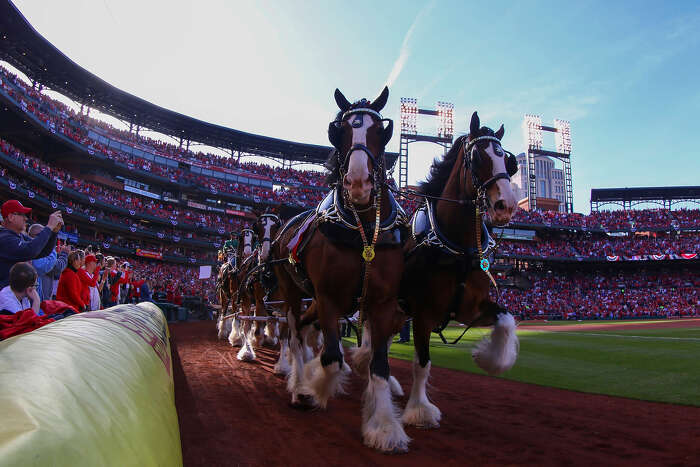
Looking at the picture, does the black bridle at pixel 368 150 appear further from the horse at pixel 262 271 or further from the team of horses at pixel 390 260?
the horse at pixel 262 271

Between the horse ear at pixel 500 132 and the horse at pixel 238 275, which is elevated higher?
the horse ear at pixel 500 132

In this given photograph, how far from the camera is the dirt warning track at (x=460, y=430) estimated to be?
2912 mm

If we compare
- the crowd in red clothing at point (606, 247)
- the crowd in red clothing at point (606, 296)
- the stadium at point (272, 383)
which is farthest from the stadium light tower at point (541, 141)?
the stadium at point (272, 383)

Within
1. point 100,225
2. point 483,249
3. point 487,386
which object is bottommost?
point 487,386

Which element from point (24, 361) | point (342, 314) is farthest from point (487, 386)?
point (24, 361)

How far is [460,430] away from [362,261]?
1764mm

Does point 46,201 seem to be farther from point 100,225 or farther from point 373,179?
point 373,179

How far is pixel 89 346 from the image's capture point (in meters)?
1.69

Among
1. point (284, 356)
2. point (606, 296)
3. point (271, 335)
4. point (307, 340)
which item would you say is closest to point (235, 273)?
point (271, 335)

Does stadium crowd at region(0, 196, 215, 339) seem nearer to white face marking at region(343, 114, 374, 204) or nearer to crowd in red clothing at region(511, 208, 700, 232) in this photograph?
white face marking at region(343, 114, 374, 204)

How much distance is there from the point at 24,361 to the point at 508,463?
290cm

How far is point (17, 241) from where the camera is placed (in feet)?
13.7

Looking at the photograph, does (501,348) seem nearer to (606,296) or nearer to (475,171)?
(475,171)

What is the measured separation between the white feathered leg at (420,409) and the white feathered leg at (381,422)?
1.76 feet
